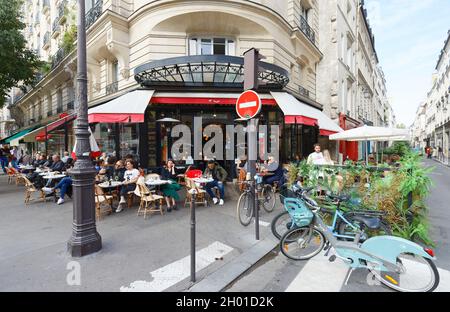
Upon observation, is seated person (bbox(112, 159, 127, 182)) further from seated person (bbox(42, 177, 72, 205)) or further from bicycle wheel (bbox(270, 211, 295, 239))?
bicycle wheel (bbox(270, 211, 295, 239))

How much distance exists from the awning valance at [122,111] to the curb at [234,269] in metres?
5.28

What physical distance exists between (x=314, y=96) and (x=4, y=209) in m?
15.3

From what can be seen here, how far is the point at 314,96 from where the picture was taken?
14953 mm

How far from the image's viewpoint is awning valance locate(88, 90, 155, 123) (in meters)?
7.07

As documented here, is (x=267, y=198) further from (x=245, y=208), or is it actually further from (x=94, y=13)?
(x=94, y=13)

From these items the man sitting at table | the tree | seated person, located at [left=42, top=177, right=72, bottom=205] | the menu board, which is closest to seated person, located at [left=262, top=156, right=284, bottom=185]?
the man sitting at table

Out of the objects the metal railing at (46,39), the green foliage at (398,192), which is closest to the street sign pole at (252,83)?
the green foliage at (398,192)

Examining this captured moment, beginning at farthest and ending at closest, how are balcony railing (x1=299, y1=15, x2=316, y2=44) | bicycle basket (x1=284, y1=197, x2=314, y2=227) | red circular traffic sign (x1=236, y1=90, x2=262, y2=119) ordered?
1. balcony railing (x1=299, y1=15, x2=316, y2=44)
2. red circular traffic sign (x1=236, y1=90, x2=262, y2=119)
3. bicycle basket (x1=284, y1=197, x2=314, y2=227)

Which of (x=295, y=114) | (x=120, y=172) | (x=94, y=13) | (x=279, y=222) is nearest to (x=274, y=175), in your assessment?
(x=295, y=114)

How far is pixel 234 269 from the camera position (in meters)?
3.40

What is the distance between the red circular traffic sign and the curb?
2387mm

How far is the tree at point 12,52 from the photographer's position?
9461mm

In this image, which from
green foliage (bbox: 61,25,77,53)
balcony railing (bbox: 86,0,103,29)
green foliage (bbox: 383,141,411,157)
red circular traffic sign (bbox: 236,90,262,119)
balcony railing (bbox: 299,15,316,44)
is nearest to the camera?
red circular traffic sign (bbox: 236,90,262,119)

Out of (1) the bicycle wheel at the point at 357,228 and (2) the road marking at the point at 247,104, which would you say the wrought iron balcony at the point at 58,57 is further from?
(1) the bicycle wheel at the point at 357,228
